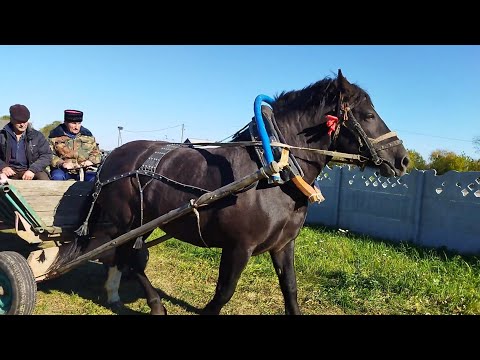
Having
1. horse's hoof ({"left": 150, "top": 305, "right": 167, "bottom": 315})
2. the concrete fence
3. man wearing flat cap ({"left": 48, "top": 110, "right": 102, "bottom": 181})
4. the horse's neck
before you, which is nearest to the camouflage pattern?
man wearing flat cap ({"left": 48, "top": 110, "right": 102, "bottom": 181})

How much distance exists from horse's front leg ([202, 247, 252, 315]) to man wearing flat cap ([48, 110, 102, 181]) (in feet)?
8.83

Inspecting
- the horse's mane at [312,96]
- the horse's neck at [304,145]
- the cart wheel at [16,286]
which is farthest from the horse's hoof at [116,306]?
the horse's mane at [312,96]

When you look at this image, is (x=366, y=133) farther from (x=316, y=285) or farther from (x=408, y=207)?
(x=408, y=207)

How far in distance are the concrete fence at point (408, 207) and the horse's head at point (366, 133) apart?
7.19 ft

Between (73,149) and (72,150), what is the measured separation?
0.02m

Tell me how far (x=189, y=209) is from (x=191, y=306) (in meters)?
1.66

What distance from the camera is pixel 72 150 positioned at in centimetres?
505

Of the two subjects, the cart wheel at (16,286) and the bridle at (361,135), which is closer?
the bridle at (361,135)

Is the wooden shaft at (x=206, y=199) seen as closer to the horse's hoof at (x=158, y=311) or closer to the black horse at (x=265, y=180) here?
the black horse at (x=265, y=180)

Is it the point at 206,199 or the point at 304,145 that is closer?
the point at 206,199

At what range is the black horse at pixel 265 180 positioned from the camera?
10.2 feet

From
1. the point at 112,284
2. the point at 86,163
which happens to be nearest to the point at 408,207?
the point at 112,284
